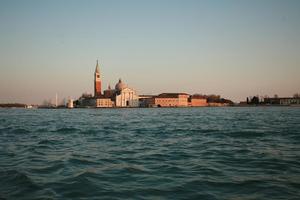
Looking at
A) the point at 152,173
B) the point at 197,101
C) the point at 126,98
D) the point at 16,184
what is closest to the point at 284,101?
the point at 197,101

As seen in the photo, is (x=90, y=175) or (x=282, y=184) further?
(x=90, y=175)

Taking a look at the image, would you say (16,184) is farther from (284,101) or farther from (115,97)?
(284,101)

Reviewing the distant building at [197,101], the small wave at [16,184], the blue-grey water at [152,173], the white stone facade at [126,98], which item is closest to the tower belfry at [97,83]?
the white stone facade at [126,98]

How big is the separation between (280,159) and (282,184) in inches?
131

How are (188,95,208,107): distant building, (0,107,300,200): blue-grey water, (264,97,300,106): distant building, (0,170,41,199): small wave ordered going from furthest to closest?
(264,97,300,106): distant building
(188,95,208,107): distant building
(0,170,41,199): small wave
(0,107,300,200): blue-grey water

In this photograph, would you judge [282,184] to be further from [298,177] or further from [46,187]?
[46,187]

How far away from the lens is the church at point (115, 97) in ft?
512

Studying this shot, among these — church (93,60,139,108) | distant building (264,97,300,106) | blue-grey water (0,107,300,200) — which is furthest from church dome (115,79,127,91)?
blue-grey water (0,107,300,200)

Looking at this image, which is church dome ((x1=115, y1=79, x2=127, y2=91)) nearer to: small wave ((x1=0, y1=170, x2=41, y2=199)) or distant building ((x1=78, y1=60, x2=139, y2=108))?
distant building ((x1=78, y1=60, x2=139, y2=108))

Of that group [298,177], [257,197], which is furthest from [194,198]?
[298,177]

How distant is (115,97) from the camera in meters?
156

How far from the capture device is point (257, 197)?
6.46 meters

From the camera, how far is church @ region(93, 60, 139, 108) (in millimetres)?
156000

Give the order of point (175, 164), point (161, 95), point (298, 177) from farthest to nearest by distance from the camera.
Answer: point (161, 95) → point (175, 164) → point (298, 177)
